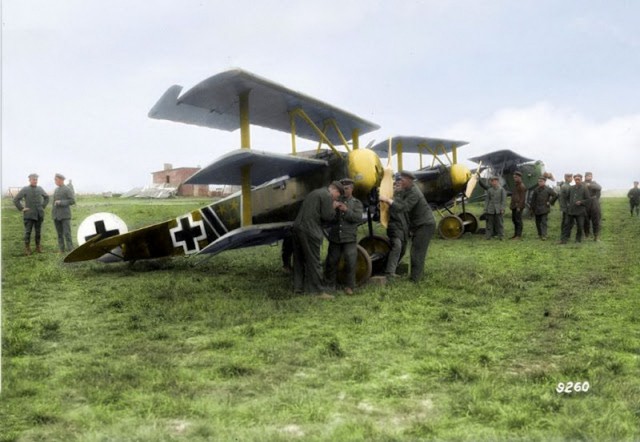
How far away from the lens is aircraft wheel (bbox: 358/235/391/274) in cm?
749

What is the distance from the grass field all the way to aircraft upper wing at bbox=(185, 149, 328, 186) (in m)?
1.38

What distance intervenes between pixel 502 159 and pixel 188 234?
505 inches

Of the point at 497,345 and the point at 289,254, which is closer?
the point at 497,345

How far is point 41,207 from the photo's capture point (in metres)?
10.1

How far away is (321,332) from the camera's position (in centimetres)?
459

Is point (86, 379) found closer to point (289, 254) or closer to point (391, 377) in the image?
point (391, 377)

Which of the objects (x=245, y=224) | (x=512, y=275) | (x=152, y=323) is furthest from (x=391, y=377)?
(x=512, y=275)

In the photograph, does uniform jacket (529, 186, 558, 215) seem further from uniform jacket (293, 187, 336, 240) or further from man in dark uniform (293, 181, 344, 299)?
uniform jacket (293, 187, 336, 240)

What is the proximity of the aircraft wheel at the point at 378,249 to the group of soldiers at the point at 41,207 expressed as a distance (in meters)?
5.77

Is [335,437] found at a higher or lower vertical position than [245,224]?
lower

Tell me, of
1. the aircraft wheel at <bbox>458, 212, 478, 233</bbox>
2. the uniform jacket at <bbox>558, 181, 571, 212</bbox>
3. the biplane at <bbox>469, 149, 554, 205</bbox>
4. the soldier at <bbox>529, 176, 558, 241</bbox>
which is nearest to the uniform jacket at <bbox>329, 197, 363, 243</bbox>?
the uniform jacket at <bbox>558, 181, 571, 212</bbox>

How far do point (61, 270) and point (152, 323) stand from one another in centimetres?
390

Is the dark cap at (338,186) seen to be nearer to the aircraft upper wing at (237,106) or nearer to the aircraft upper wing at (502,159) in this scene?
the aircraft upper wing at (237,106)

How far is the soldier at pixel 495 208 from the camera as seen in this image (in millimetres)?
12750
